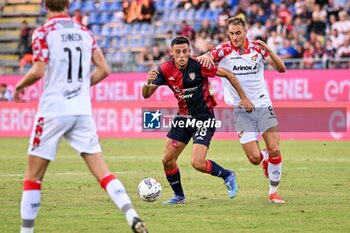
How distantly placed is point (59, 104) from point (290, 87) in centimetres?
1896

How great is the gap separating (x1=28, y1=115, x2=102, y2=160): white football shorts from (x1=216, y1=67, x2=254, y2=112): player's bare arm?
3.83 m

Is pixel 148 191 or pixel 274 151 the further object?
pixel 274 151

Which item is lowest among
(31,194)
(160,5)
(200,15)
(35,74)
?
(31,194)

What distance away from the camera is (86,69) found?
29.1 feet

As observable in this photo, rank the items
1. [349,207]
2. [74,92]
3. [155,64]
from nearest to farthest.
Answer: [74,92] → [349,207] → [155,64]

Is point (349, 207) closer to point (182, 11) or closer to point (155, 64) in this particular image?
point (155, 64)

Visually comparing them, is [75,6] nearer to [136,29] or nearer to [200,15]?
[136,29]

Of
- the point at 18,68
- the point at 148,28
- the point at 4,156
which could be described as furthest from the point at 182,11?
the point at 4,156

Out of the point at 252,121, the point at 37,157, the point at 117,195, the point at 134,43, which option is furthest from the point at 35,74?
the point at 134,43

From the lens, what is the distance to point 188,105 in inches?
504

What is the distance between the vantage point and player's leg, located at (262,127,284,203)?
1284 cm

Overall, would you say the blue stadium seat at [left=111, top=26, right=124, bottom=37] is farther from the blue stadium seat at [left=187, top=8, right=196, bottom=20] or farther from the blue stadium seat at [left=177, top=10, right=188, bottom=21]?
the blue stadium seat at [left=187, top=8, right=196, bottom=20]

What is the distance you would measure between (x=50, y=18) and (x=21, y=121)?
70.9 feet

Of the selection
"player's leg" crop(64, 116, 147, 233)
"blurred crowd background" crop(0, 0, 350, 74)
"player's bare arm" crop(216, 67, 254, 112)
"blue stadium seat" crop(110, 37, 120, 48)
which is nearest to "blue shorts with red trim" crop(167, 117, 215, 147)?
"player's bare arm" crop(216, 67, 254, 112)
